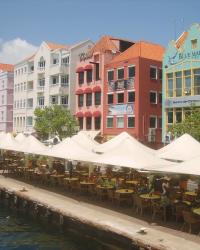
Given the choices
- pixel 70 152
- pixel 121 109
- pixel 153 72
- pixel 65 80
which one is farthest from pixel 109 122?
pixel 70 152

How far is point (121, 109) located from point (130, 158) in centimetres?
3560

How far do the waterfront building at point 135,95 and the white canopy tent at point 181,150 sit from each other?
25.4 m

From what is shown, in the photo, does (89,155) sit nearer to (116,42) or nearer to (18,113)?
(116,42)

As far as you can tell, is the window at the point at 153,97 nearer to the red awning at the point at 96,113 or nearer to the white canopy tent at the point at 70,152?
the red awning at the point at 96,113

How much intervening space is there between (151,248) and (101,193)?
884 centimetres

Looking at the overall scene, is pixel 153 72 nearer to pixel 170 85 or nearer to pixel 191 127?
pixel 170 85

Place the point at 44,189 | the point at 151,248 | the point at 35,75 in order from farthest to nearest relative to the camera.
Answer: the point at 35,75, the point at 44,189, the point at 151,248

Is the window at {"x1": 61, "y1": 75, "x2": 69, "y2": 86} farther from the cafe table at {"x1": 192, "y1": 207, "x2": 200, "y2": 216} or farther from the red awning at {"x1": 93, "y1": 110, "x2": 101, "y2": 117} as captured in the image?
the cafe table at {"x1": 192, "y1": 207, "x2": 200, "y2": 216}

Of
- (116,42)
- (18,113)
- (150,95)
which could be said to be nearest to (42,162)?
(150,95)

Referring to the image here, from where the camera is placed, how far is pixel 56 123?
199ft

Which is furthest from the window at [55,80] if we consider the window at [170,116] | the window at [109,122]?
the window at [170,116]

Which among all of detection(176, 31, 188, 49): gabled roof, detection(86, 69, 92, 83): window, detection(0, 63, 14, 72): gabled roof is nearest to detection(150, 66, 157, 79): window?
detection(176, 31, 188, 49): gabled roof

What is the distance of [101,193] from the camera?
81.5ft

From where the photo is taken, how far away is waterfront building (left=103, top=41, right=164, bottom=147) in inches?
2147
